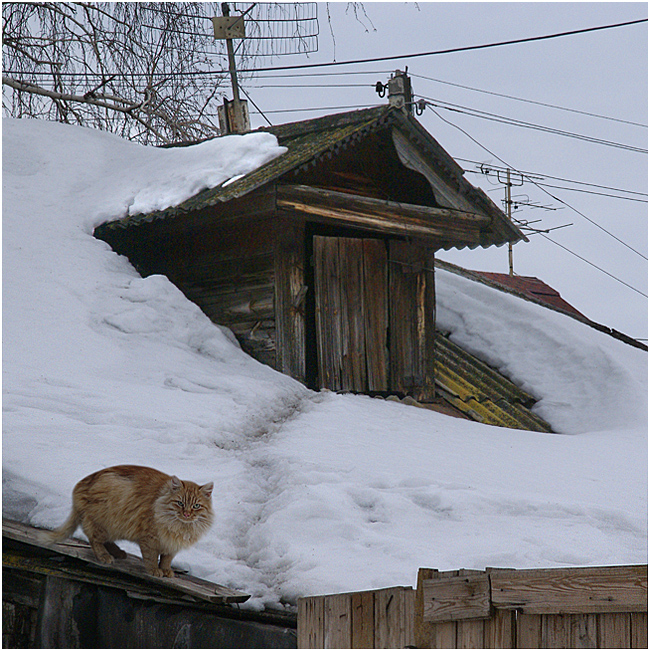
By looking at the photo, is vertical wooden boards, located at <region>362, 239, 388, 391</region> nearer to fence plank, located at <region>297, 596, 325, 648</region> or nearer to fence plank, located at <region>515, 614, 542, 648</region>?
fence plank, located at <region>297, 596, 325, 648</region>

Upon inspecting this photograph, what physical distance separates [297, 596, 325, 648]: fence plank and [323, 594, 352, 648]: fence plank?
34mm

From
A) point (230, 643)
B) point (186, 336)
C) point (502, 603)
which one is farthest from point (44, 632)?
point (186, 336)

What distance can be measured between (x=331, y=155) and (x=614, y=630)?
793cm

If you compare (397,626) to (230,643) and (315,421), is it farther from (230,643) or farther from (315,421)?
(315,421)

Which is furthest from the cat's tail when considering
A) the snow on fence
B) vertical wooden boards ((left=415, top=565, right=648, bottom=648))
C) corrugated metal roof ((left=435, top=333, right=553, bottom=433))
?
corrugated metal roof ((left=435, top=333, right=553, bottom=433))

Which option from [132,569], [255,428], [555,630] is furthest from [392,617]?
[255,428]

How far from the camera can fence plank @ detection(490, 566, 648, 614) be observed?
338 centimetres

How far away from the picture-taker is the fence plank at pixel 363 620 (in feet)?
12.9

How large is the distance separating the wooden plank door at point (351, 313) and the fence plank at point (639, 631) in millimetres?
7580

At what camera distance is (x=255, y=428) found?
838 cm

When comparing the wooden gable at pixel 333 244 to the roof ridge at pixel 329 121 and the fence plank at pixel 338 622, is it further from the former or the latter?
the fence plank at pixel 338 622

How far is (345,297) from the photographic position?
11266 millimetres

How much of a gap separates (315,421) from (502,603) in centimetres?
536

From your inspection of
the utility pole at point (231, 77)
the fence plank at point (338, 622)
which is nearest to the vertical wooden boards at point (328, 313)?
the utility pole at point (231, 77)
